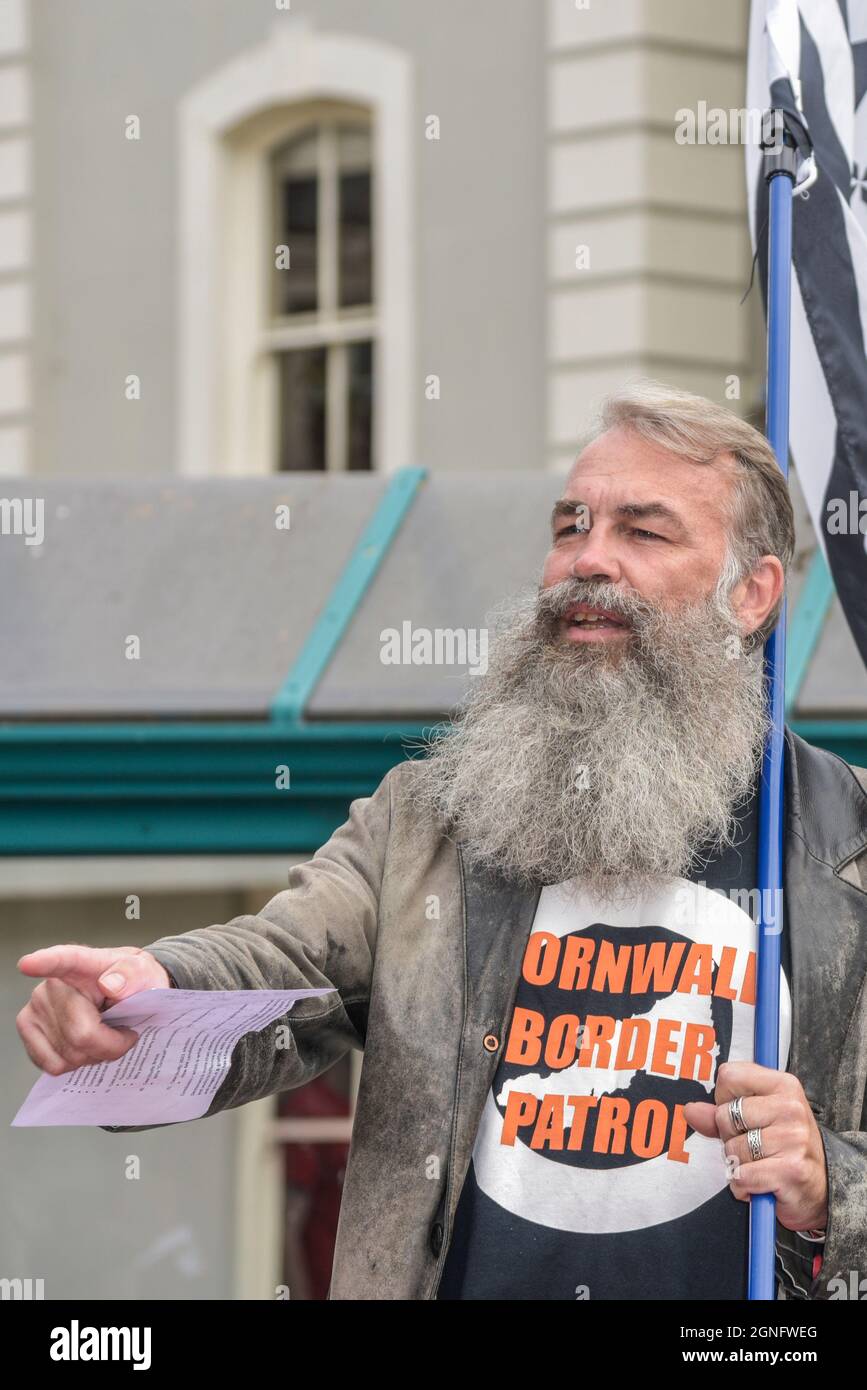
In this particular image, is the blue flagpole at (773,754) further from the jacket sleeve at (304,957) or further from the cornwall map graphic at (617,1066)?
the jacket sleeve at (304,957)

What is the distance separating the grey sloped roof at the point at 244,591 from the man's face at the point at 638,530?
7.70 feet

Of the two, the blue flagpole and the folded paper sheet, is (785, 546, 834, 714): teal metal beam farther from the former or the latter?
the folded paper sheet

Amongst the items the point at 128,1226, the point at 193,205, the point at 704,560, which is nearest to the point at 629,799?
the point at 704,560

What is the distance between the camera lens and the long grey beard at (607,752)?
2.67m

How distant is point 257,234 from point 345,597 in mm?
3206

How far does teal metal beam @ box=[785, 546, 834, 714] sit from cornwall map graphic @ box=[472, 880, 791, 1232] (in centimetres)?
263

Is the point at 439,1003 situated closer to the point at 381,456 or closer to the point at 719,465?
the point at 719,465

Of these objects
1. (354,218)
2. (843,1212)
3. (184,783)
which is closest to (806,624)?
(184,783)

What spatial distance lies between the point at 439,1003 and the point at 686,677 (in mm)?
624

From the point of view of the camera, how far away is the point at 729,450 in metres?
2.86

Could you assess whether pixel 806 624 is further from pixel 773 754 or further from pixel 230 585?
pixel 773 754

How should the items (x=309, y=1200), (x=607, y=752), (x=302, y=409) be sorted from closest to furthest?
(x=607, y=752) < (x=309, y=1200) < (x=302, y=409)

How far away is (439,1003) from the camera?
101 inches

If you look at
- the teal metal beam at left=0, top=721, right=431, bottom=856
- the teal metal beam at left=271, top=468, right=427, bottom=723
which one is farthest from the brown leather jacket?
the teal metal beam at left=271, top=468, right=427, bottom=723
